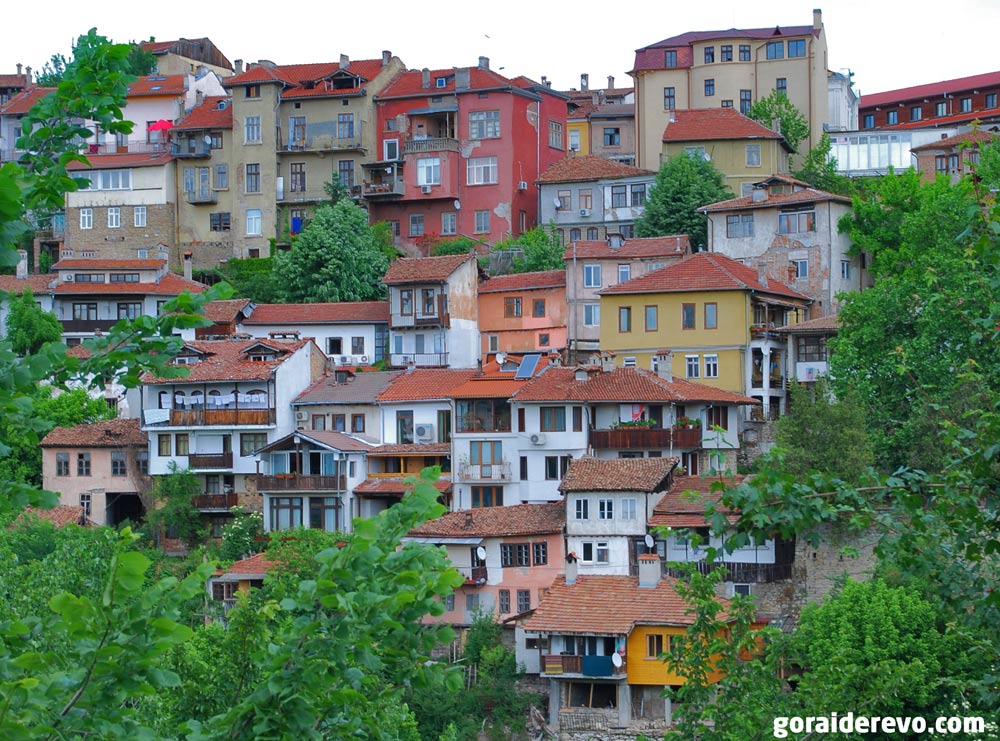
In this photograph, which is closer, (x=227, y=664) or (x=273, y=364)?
(x=227, y=664)

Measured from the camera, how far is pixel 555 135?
70500mm

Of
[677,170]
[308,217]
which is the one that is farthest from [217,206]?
[677,170]


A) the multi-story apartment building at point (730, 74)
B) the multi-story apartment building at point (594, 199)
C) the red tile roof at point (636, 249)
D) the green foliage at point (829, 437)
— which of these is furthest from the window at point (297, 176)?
the green foliage at point (829, 437)

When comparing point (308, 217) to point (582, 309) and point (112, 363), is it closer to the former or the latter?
point (582, 309)

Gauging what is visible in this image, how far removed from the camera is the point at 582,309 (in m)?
55.3

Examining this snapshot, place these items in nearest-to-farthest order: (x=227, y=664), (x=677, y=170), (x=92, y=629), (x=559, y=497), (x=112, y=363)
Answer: (x=92, y=629) < (x=112, y=363) < (x=227, y=664) < (x=559, y=497) < (x=677, y=170)

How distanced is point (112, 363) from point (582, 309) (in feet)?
155

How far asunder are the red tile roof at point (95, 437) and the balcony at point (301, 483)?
20.2ft

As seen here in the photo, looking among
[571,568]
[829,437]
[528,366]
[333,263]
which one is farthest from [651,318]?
[333,263]

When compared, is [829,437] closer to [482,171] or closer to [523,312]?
[523,312]

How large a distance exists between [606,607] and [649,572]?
1600mm

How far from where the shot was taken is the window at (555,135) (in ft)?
230

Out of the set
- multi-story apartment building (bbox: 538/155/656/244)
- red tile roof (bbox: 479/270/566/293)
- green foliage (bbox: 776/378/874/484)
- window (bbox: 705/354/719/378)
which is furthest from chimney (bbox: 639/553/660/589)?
multi-story apartment building (bbox: 538/155/656/244)

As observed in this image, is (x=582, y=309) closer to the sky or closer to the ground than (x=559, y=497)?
closer to the sky
